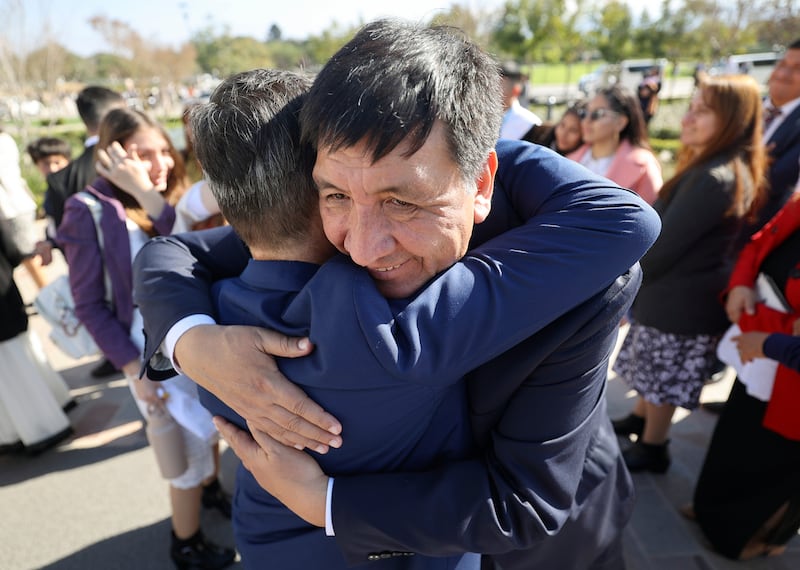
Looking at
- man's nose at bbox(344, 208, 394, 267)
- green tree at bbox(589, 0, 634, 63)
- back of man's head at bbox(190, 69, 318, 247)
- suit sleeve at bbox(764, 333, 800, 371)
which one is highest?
green tree at bbox(589, 0, 634, 63)

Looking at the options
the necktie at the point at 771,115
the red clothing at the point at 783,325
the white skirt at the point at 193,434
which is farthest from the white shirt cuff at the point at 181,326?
the necktie at the point at 771,115

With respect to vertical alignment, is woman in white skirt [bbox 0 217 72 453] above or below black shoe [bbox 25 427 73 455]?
above

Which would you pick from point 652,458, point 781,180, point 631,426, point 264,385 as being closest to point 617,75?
point 781,180

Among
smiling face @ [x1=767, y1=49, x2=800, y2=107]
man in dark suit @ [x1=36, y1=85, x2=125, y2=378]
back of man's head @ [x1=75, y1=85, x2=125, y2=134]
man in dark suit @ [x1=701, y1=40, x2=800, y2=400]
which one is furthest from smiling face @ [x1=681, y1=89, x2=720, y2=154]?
back of man's head @ [x1=75, y1=85, x2=125, y2=134]

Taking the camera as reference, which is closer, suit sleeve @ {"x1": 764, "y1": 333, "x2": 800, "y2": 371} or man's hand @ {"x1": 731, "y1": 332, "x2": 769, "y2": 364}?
suit sleeve @ {"x1": 764, "y1": 333, "x2": 800, "y2": 371}

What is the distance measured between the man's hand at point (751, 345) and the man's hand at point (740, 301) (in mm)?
219

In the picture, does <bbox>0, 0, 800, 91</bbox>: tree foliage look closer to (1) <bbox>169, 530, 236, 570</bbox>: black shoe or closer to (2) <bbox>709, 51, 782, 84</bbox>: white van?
(2) <bbox>709, 51, 782, 84</bbox>: white van

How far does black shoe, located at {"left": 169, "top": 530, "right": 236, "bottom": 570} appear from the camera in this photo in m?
2.47

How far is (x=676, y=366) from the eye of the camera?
2900mm

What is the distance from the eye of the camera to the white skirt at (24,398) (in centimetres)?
332

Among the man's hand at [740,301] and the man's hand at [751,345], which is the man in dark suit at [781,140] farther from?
the man's hand at [751,345]

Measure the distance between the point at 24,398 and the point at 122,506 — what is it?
113 centimetres

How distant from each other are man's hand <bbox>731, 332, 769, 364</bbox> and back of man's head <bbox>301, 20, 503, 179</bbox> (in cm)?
171

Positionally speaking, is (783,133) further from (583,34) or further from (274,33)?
(274,33)
